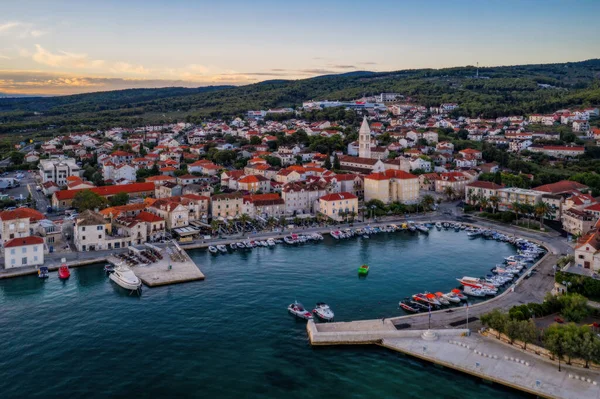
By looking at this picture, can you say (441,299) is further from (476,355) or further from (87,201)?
(87,201)

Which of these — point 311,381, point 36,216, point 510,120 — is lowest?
point 311,381

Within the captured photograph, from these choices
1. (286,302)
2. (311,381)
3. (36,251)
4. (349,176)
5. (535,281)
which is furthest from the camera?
(349,176)

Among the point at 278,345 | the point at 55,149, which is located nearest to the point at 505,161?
the point at 278,345

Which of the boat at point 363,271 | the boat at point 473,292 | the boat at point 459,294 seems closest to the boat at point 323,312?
the boat at point 363,271

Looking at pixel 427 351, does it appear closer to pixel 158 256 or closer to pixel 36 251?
pixel 158 256

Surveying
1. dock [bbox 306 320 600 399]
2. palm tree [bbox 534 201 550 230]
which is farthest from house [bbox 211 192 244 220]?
palm tree [bbox 534 201 550 230]

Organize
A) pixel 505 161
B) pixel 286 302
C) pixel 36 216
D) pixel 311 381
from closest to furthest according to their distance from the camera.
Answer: pixel 311 381
pixel 286 302
pixel 36 216
pixel 505 161
